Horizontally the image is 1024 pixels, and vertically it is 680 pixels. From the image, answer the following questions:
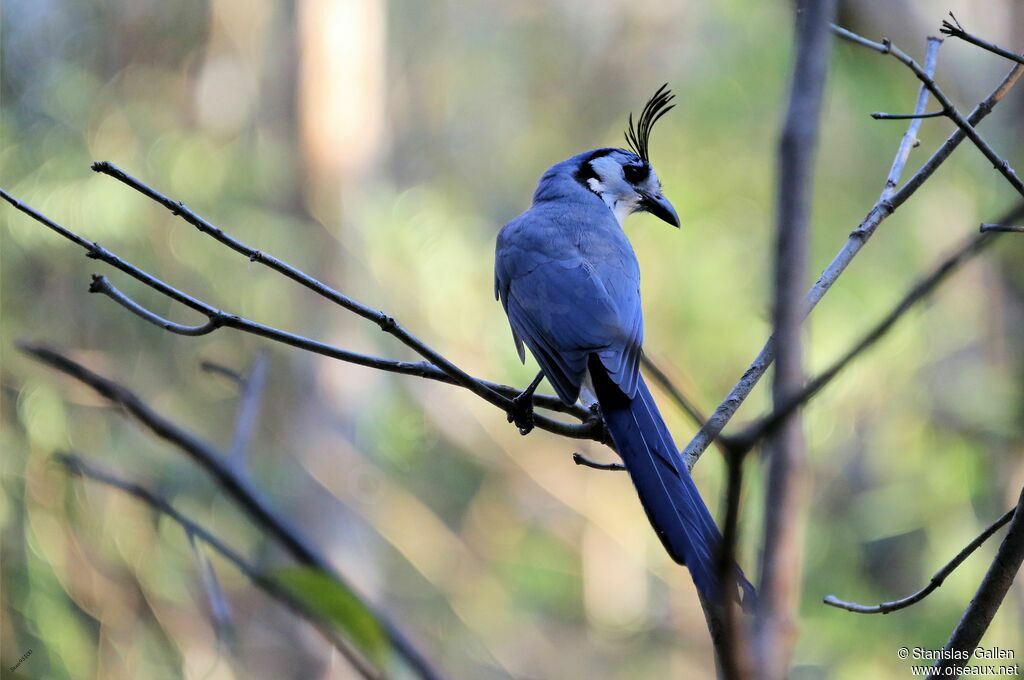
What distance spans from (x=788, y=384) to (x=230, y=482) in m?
0.43

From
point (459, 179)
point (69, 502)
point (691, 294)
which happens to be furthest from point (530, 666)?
point (459, 179)

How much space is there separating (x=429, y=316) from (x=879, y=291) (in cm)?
355

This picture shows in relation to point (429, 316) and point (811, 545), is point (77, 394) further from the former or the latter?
point (811, 545)

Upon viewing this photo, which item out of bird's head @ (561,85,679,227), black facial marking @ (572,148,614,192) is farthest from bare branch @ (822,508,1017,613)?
black facial marking @ (572,148,614,192)

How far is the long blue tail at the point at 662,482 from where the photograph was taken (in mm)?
1452

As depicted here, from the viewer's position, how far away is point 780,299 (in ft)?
1.94

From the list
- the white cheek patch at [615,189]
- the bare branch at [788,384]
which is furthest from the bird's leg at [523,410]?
the bare branch at [788,384]

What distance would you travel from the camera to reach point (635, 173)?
3461mm

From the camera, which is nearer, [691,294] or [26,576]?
[26,576]

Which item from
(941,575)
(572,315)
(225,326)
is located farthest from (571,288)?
(941,575)

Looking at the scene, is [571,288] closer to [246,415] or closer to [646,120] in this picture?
[646,120]

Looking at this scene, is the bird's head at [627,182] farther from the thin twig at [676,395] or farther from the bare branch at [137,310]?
the thin twig at [676,395]

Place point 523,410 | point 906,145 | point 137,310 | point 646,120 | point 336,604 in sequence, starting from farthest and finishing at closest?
1. point 646,120
2. point 523,410
3. point 906,145
4. point 137,310
5. point 336,604

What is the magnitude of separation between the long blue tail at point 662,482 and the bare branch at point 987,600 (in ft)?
0.82
